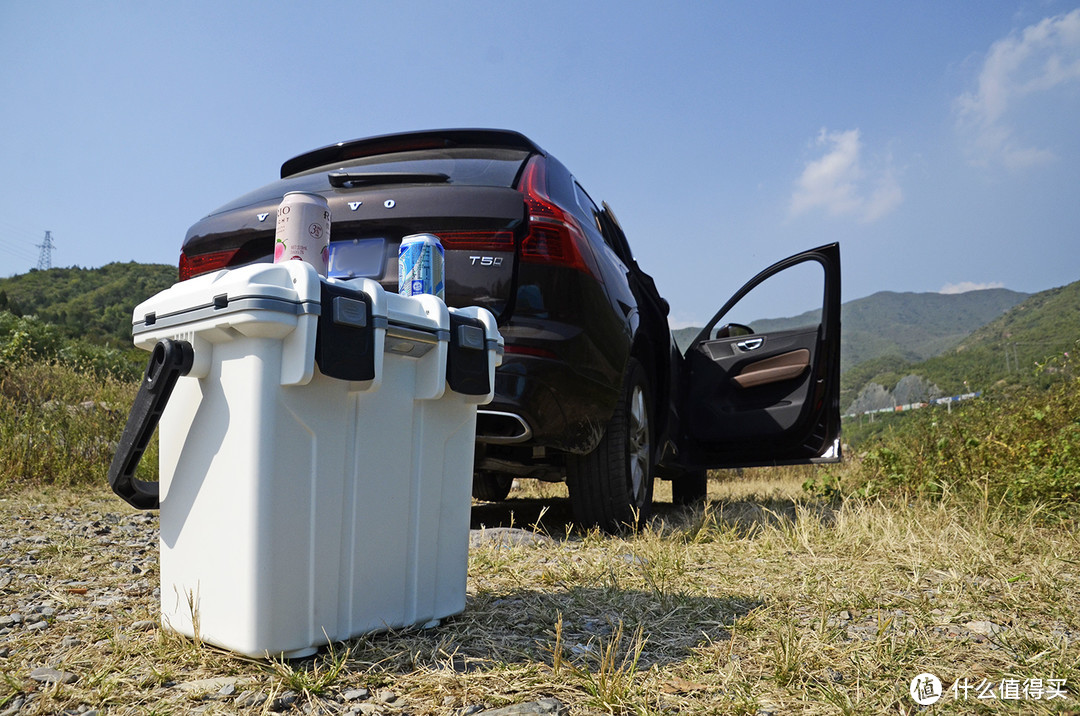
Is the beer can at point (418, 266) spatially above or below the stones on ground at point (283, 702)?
above

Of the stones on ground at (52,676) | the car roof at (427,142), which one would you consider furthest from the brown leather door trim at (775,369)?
the stones on ground at (52,676)

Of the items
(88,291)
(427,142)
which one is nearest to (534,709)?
(427,142)

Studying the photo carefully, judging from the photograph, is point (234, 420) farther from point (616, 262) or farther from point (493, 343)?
point (616, 262)

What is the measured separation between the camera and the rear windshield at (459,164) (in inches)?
116

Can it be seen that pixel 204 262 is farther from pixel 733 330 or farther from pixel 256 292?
pixel 733 330

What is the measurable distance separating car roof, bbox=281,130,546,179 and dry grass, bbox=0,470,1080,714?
1.82 m

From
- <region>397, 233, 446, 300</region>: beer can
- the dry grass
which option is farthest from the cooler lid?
the dry grass

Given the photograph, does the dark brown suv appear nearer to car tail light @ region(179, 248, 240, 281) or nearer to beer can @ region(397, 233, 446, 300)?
car tail light @ region(179, 248, 240, 281)

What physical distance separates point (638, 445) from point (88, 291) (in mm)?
41221

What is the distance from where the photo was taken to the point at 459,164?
3.04 metres

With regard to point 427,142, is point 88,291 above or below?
above

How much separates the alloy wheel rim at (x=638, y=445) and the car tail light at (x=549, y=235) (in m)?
0.88

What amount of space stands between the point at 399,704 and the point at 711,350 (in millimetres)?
3872

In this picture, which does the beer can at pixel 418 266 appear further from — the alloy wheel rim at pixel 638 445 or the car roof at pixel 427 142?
the alloy wheel rim at pixel 638 445
